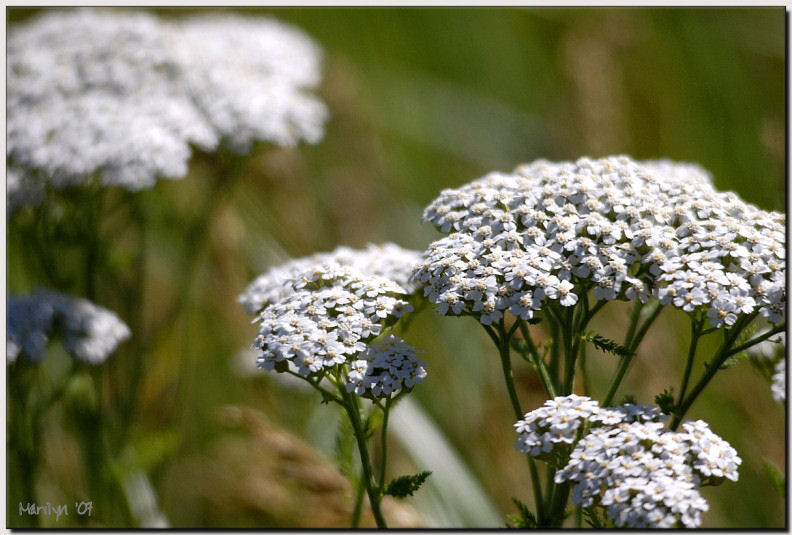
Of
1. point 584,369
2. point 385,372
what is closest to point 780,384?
point 584,369

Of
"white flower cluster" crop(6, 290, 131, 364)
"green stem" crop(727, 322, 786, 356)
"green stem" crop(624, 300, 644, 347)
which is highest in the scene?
"green stem" crop(727, 322, 786, 356)

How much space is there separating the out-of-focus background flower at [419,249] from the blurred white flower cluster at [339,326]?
97 cm

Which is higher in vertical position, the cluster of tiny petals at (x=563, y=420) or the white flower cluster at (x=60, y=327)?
the cluster of tiny petals at (x=563, y=420)

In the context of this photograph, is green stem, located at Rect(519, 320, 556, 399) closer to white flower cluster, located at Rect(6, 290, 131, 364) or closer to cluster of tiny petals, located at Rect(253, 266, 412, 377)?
cluster of tiny petals, located at Rect(253, 266, 412, 377)

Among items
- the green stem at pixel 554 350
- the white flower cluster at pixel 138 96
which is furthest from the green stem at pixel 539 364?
the white flower cluster at pixel 138 96

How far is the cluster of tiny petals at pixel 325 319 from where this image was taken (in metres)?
2.93

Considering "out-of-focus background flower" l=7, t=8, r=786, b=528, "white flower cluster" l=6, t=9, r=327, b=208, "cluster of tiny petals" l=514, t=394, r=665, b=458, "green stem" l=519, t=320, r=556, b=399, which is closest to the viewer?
"cluster of tiny petals" l=514, t=394, r=665, b=458

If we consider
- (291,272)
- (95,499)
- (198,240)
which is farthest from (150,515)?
(291,272)

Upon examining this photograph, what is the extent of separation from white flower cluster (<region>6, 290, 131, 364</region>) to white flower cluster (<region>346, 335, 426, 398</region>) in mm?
1823

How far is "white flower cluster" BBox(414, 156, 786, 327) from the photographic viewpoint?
113 inches

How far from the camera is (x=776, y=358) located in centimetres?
352

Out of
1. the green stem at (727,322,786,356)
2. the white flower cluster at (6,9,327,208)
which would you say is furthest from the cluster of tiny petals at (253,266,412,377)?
the white flower cluster at (6,9,327,208)

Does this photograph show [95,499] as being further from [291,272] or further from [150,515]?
[291,272]

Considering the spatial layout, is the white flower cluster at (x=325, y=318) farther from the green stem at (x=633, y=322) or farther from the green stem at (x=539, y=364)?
the green stem at (x=633, y=322)
